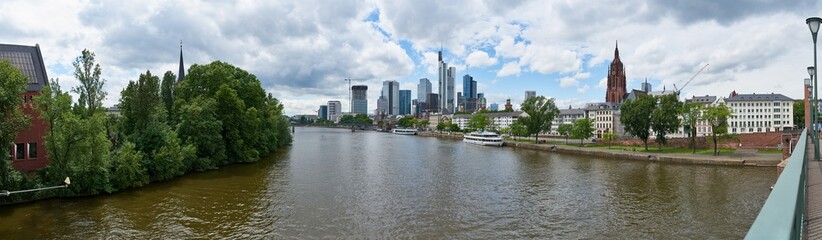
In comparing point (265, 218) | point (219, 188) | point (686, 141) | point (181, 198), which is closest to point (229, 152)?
point (219, 188)

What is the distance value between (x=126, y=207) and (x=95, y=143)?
18.9 ft

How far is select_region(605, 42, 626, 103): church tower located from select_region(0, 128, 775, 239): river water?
132m

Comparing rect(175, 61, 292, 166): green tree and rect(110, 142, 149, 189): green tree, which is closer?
rect(110, 142, 149, 189): green tree

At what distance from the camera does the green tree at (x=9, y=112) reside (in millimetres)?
26500

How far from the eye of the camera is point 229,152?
55.7m

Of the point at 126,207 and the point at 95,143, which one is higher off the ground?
the point at 95,143

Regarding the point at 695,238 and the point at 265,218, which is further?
the point at 265,218

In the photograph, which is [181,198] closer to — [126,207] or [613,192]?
[126,207]

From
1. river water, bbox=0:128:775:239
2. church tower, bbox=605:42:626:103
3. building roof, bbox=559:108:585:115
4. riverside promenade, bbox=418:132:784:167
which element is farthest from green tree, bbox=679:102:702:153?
church tower, bbox=605:42:626:103

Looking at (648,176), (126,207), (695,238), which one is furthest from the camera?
(648,176)

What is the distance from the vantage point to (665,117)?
74.2 metres

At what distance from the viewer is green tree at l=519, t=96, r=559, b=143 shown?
109m

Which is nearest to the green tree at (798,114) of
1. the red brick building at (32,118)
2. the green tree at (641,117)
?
the green tree at (641,117)

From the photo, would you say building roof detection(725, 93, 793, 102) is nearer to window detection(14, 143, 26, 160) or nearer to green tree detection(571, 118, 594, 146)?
green tree detection(571, 118, 594, 146)
